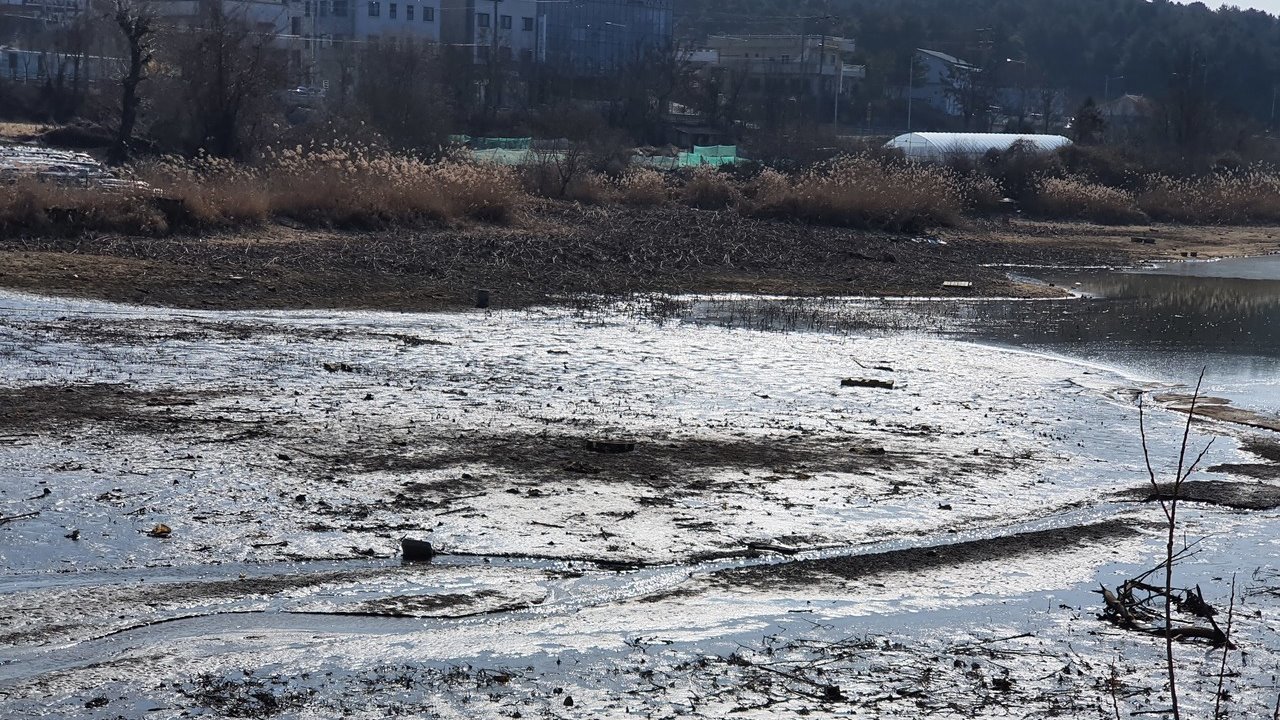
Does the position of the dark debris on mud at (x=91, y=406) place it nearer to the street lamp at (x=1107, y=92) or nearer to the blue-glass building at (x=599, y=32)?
the blue-glass building at (x=599, y=32)

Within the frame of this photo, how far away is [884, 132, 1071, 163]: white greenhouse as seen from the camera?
53.1m

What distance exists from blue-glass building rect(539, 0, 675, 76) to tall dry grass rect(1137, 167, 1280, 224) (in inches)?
2154

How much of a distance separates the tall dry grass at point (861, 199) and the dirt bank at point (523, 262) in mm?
911

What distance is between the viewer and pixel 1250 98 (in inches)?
4771

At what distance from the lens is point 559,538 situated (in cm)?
819

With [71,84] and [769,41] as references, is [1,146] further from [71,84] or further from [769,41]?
[769,41]

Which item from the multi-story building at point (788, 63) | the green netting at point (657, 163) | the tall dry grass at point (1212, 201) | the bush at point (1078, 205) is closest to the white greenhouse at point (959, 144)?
the tall dry grass at point (1212, 201)

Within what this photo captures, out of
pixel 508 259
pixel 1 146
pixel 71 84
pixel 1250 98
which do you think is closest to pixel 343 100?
pixel 71 84

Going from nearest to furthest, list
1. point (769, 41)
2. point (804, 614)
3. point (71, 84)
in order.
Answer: point (804, 614)
point (71, 84)
point (769, 41)

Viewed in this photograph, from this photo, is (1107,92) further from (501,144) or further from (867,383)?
(867,383)

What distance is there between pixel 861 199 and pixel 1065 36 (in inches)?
4719

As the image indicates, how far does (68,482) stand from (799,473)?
15.4ft

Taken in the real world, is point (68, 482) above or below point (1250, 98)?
below

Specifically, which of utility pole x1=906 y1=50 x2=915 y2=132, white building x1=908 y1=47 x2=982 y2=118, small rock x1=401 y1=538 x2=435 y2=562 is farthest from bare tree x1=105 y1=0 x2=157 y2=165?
white building x1=908 y1=47 x2=982 y2=118
